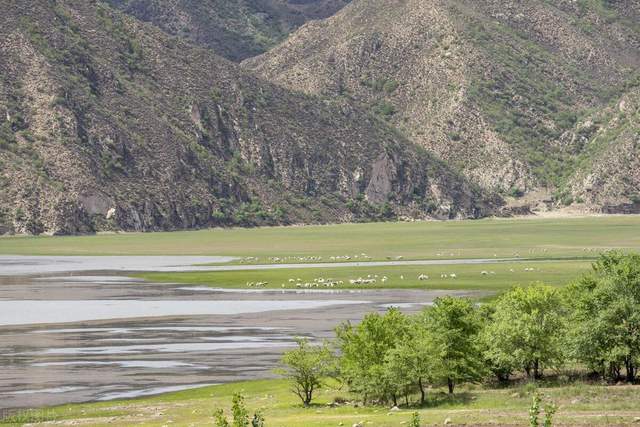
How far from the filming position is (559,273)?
103 m

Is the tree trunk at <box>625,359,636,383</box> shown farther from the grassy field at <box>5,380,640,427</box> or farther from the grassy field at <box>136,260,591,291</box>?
the grassy field at <box>136,260,591,291</box>

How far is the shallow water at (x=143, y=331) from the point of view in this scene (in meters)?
55.3

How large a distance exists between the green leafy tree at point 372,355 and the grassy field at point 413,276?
43346mm

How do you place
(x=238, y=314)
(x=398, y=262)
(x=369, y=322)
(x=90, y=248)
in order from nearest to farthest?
(x=369, y=322) < (x=238, y=314) < (x=398, y=262) < (x=90, y=248)

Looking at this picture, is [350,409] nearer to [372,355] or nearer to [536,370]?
[372,355]

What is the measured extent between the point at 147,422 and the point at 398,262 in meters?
85.8

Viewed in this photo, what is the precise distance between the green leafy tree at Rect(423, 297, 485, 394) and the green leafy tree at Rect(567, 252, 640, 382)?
3.53 metres

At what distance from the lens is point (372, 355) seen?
4847 centimetres

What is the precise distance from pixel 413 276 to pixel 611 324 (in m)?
60.1

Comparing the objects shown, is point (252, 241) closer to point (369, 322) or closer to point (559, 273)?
point (559, 273)

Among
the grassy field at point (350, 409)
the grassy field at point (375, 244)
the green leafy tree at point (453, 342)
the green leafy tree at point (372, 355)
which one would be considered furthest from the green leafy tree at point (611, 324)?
the grassy field at point (375, 244)

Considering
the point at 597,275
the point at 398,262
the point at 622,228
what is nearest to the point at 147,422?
the point at 597,275

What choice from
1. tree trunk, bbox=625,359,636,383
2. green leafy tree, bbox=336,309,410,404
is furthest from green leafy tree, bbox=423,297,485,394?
tree trunk, bbox=625,359,636,383

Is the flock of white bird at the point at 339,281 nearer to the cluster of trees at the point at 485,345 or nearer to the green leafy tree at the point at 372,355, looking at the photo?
the cluster of trees at the point at 485,345
